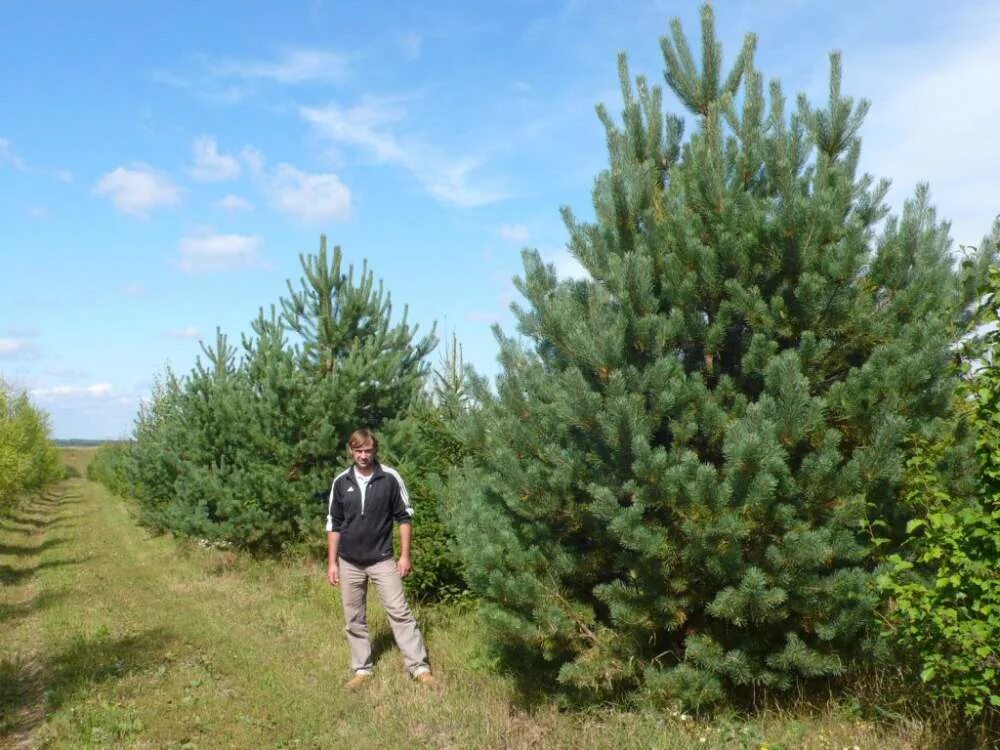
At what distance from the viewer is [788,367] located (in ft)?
14.6

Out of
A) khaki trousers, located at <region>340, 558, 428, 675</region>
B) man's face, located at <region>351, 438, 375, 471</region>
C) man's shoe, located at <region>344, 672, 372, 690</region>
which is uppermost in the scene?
man's face, located at <region>351, 438, 375, 471</region>

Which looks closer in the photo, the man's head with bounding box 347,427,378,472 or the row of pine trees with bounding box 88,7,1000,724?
the row of pine trees with bounding box 88,7,1000,724

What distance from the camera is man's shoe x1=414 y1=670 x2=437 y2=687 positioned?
665 cm

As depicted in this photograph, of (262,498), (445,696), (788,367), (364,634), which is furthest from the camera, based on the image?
(262,498)

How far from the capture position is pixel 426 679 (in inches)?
265

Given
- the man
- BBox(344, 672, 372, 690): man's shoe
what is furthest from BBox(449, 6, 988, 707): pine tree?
BBox(344, 672, 372, 690): man's shoe

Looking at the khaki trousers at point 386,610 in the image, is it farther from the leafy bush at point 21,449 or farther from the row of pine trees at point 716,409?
the leafy bush at point 21,449

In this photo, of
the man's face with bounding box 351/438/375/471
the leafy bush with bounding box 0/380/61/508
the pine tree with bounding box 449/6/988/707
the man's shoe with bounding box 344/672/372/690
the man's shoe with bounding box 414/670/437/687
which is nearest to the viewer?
the pine tree with bounding box 449/6/988/707

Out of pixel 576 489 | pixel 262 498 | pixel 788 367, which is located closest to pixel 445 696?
pixel 576 489

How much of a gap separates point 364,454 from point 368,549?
84cm

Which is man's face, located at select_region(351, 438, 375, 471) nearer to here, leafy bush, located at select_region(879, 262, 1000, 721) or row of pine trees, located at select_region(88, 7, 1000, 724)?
row of pine trees, located at select_region(88, 7, 1000, 724)

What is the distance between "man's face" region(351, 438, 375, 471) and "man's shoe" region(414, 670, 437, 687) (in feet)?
5.90

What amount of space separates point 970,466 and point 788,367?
1.13 metres

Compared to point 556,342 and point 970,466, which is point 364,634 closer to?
point 556,342
